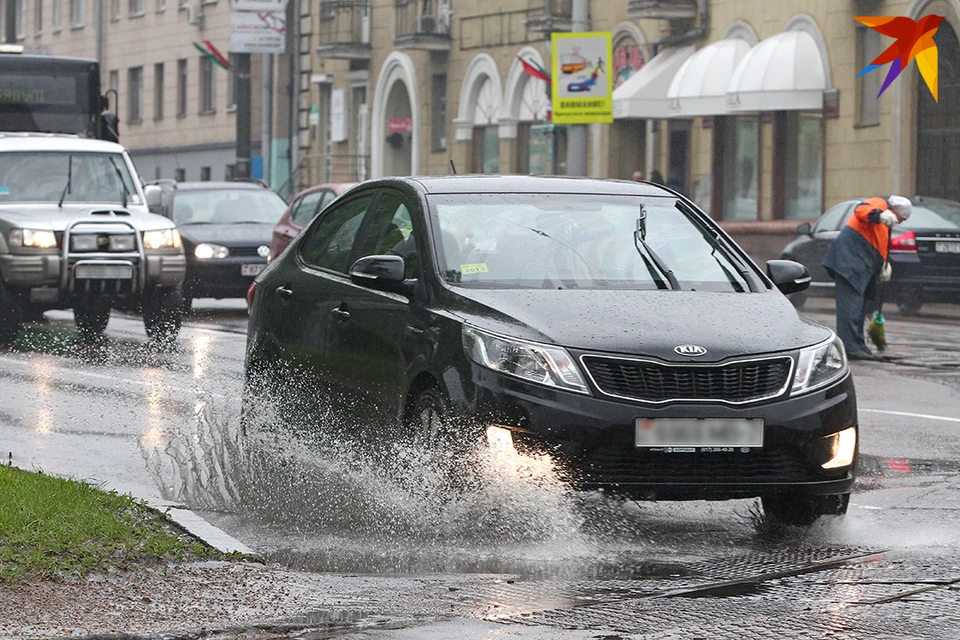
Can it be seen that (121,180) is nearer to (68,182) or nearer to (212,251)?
(68,182)

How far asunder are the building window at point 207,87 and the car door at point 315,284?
4869 cm

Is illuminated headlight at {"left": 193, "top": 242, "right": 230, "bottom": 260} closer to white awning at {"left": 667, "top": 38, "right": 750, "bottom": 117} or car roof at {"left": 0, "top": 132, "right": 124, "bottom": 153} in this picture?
car roof at {"left": 0, "top": 132, "right": 124, "bottom": 153}

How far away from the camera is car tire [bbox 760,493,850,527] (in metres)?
7.84

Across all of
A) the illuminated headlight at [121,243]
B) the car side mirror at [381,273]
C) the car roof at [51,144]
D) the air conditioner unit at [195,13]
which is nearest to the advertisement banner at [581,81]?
the car roof at [51,144]

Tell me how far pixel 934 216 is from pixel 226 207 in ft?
29.8

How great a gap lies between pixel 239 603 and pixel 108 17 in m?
61.9

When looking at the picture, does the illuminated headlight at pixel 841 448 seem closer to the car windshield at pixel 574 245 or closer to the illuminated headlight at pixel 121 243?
the car windshield at pixel 574 245

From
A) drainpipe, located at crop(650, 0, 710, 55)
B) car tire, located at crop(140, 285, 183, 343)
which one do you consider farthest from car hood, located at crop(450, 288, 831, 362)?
drainpipe, located at crop(650, 0, 710, 55)

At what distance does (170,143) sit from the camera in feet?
202

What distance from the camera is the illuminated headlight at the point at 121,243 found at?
17828mm

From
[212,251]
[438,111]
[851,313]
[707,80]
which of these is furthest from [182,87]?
[851,313]

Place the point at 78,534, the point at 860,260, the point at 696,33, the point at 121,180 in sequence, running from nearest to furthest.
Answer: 1. the point at 78,534
2. the point at 860,260
3. the point at 121,180
4. the point at 696,33

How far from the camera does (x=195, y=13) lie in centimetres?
5788

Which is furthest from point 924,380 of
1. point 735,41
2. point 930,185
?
point 735,41
